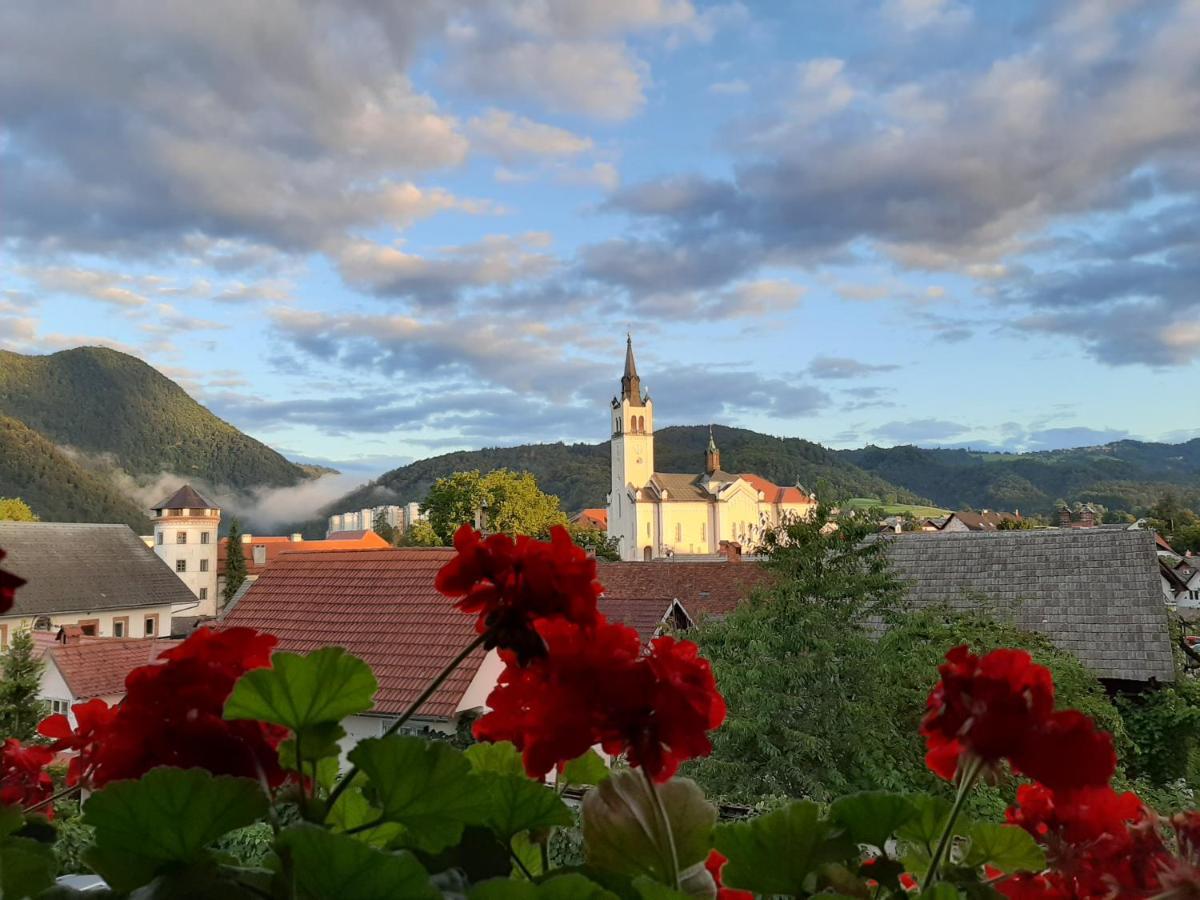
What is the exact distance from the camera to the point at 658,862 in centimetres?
49

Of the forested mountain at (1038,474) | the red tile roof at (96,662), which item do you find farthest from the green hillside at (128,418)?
the forested mountain at (1038,474)

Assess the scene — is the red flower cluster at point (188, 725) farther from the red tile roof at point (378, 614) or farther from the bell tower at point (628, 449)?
the bell tower at point (628, 449)

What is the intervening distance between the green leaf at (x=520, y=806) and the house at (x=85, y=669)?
11.0 m

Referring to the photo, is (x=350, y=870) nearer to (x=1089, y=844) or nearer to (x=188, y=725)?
(x=188, y=725)

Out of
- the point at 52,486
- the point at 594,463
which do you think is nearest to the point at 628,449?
the point at 594,463

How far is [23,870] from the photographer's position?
0.41 metres

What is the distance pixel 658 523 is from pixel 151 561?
3037 cm

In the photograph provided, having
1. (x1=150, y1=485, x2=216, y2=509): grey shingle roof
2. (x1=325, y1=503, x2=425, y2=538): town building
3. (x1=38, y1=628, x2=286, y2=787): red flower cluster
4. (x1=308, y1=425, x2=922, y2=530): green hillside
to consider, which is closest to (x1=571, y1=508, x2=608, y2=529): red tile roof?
Answer: (x1=308, y1=425, x2=922, y2=530): green hillside

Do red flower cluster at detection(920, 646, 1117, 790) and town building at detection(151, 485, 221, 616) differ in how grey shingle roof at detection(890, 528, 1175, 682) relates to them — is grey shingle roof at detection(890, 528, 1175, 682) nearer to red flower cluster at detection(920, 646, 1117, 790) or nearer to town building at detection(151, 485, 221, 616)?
red flower cluster at detection(920, 646, 1117, 790)

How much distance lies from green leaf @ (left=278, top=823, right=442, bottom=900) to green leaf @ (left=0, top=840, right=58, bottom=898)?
0.16m

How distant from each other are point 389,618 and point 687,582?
677 cm

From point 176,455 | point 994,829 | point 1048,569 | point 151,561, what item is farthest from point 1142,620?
point 176,455

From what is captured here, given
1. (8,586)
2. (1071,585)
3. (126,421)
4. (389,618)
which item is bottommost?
(1071,585)

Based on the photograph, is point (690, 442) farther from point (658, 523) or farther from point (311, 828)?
point (311, 828)
